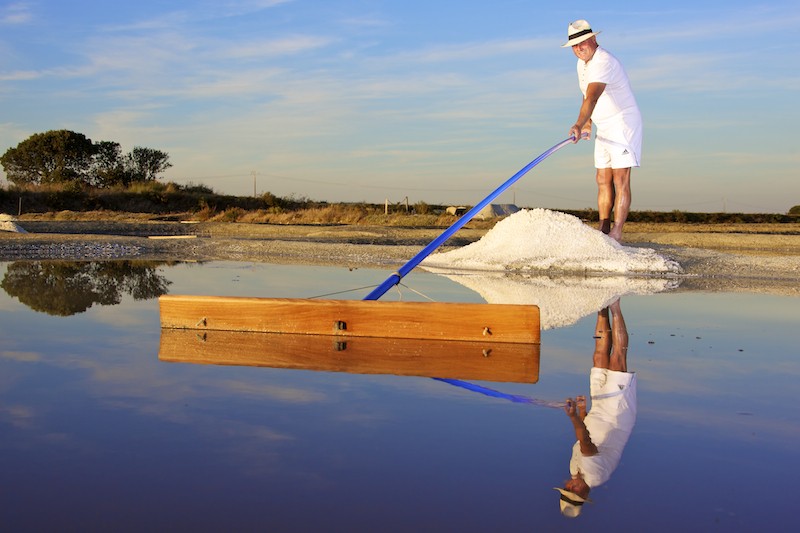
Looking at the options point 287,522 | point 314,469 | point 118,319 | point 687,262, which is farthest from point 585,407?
point 687,262

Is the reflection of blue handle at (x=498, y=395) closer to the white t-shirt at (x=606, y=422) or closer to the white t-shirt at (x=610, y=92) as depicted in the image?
the white t-shirt at (x=606, y=422)

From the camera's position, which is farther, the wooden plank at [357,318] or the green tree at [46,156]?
the green tree at [46,156]

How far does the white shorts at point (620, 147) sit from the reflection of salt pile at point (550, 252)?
→ 31.4 inches

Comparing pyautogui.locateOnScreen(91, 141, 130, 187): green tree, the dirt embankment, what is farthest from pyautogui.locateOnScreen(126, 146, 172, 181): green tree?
the dirt embankment

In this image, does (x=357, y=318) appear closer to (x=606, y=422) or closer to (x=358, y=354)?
(x=358, y=354)

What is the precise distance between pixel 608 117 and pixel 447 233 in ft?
10.7

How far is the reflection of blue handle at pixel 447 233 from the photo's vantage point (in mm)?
4430

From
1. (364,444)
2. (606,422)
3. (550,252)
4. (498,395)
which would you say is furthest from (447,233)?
(550,252)

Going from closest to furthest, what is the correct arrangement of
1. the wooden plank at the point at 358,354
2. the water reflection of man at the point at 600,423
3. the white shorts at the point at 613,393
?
1. the water reflection of man at the point at 600,423
2. the white shorts at the point at 613,393
3. the wooden plank at the point at 358,354

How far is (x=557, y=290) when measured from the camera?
6.30 meters

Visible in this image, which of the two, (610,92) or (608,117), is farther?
(608,117)

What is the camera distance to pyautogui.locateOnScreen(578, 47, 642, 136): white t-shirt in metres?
7.28

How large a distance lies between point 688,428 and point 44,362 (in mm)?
2270

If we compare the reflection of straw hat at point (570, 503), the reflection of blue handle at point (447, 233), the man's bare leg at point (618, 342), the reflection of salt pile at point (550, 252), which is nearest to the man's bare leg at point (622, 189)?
the reflection of salt pile at point (550, 252)
